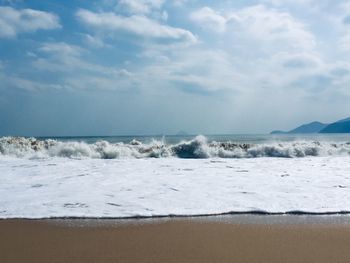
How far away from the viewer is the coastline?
11.7 ft

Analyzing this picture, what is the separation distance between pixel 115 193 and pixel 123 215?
4.87 ft

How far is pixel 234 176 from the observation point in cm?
870

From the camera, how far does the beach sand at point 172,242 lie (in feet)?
11.6

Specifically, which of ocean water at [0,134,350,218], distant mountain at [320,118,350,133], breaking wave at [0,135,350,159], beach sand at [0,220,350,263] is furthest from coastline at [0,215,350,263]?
distant mountain at [320,118,350,133]

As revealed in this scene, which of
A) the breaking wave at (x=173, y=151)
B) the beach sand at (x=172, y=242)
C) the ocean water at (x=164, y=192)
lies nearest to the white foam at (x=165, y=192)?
the ocean water at (x=164, y=192)

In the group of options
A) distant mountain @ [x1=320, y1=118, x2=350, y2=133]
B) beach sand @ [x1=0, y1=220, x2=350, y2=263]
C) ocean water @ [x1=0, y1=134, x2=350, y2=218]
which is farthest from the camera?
distant mountain @ [x1=320, y1=118, x2=350, y2=133]

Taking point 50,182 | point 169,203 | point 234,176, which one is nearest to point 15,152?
point 50,182

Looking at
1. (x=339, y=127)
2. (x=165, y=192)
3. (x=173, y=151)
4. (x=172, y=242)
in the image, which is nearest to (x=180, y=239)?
(x=172, y=242)

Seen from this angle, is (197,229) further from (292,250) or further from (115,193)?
(115,193)

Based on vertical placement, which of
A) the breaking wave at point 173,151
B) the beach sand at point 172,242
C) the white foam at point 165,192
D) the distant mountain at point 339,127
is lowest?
the beach sand at point 172,242

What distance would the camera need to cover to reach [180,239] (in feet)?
13.5

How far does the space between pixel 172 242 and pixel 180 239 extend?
12 cm

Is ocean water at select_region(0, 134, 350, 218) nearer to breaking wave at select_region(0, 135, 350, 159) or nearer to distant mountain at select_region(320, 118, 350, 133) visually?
breaking wave at select_region(0, 135, 350, 159)

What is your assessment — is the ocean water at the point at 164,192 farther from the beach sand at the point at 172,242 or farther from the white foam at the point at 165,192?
the beach sand at the point at 172,242
